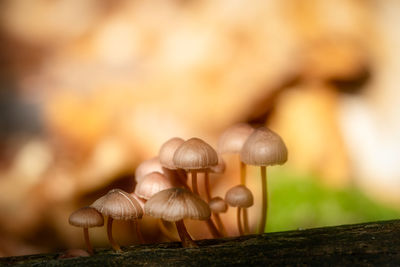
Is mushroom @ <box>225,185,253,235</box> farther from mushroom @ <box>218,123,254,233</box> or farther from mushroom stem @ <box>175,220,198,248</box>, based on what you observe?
mushroom stem @ <box>175,220,198,248</box>

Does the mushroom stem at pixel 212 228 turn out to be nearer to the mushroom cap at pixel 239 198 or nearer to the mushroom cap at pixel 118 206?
the mushroom cap at pixel 239 198

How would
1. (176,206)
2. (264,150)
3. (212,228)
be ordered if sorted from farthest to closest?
(212,228) < (264,150) < (176,206)

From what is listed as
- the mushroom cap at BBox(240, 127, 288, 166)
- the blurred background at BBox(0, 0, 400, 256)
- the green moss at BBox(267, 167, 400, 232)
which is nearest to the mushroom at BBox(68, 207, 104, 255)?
the mushroom cap at BBox(240, 127, 288, 166)

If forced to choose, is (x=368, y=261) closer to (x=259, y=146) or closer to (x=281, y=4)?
(x=259, y=146)

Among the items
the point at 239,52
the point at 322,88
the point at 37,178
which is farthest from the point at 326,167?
the point at 37,178

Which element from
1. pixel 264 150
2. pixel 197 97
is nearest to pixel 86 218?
pixel 264 150

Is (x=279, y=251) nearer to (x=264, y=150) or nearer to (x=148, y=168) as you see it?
(x=264, y=150)
